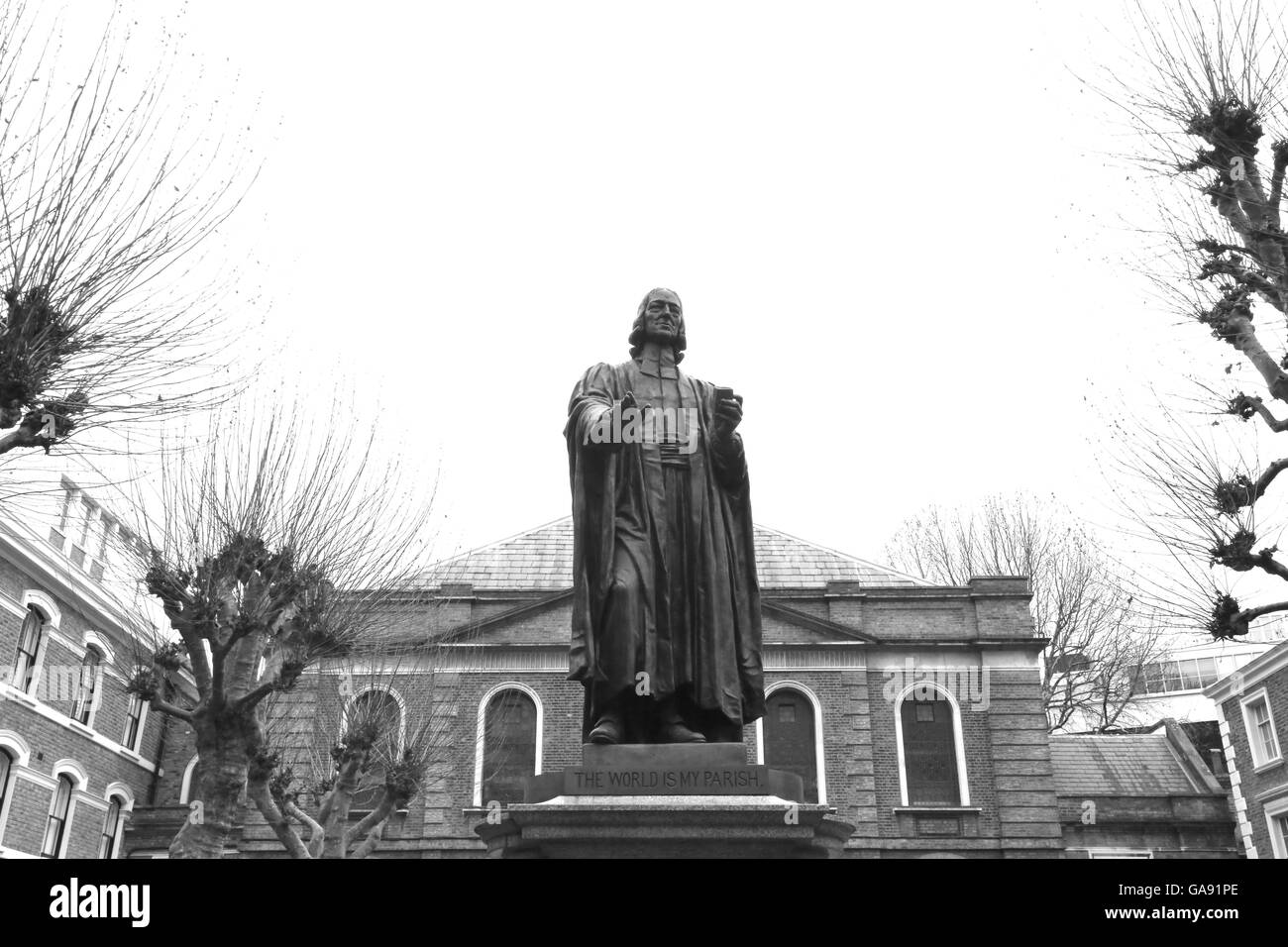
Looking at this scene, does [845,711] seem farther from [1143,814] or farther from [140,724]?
[140,724]

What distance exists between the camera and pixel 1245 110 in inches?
434

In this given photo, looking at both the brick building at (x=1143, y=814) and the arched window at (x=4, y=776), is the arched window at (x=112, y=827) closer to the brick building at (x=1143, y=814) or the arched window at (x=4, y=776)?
the arched window at (x=4, y=776)

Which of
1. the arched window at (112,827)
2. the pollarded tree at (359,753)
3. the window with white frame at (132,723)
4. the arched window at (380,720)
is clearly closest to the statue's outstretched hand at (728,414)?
the pollarded tree at (359,753)

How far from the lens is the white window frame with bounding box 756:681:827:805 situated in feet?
84.1

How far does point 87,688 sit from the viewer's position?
28.3 meters

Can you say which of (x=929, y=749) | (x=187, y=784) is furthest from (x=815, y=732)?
(x=187, y=784)

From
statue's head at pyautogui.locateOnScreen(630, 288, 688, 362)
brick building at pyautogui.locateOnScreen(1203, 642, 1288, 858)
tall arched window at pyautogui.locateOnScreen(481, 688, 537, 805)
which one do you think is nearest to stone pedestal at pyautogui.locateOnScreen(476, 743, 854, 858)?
statue's head at pyautogui.locateOnScreen(630, 288, 688, 362)

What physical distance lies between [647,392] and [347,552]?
9.97 m

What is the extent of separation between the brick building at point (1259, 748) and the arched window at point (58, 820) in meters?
27.0

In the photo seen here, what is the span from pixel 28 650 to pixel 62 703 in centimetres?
208

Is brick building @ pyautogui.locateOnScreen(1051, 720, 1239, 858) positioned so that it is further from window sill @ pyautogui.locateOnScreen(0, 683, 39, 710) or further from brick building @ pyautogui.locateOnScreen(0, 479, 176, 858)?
window sill @ pyautogui.locateOnScreen(0, 683, 39, 710)

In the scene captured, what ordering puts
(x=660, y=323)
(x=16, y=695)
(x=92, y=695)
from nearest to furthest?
(x=660, y=323) → (x=16, y=695) → (x=92, y=695)

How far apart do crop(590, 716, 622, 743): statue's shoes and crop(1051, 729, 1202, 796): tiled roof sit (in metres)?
25.4
